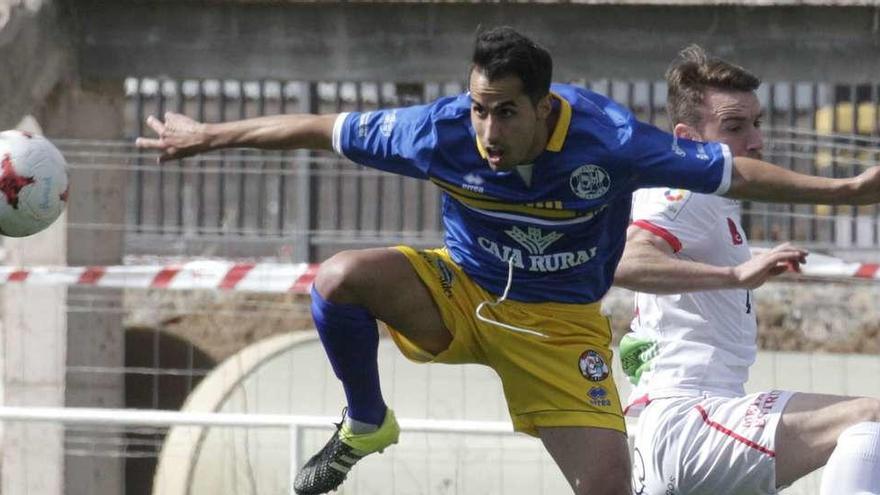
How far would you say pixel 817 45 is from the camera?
9039 mm

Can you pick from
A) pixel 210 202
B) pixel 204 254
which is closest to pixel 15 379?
pixel 204 254

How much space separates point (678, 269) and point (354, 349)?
1.13m

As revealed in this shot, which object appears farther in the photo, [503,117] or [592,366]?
[592,366]

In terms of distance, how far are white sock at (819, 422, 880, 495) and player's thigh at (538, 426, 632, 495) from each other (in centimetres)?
70

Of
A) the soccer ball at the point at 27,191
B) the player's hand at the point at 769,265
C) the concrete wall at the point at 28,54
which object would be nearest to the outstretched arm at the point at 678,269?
the player's hand at the point at 769,265

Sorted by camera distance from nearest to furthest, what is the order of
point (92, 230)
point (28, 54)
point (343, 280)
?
point (343, 280)
point (28, 54)
point (92, 230)

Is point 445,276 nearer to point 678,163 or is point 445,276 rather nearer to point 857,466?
point 678,163

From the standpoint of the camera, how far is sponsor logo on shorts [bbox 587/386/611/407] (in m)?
5.63

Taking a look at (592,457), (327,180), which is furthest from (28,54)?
(592,457)

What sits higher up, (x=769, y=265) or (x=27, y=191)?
(x=27, y=191)

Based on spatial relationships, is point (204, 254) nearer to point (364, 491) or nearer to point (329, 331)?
point (364, 491)

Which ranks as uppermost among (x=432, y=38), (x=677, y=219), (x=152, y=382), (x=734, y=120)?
(x=432, y=38)

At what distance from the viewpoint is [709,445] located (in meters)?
5.44

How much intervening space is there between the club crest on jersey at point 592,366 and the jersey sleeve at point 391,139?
0.83m
